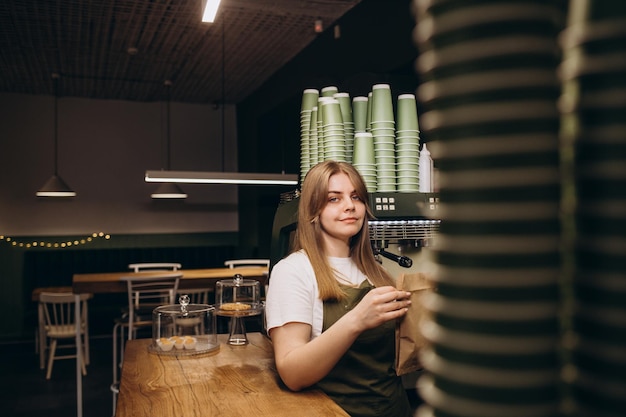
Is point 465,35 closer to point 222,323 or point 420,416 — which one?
point 420,416

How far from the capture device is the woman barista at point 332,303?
1.73 m

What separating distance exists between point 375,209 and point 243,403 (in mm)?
814

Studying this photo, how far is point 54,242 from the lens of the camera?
26.5ft

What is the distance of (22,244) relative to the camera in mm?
7848

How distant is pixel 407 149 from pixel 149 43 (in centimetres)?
437

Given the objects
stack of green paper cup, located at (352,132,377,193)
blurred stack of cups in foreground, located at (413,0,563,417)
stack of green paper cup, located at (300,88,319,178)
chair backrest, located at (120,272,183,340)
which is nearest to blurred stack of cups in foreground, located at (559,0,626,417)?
blurred stack of cups in foreground, located at (413,0,563,417)

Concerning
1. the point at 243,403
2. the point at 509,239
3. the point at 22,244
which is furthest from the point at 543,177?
the point at 22,244

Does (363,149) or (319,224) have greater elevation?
(363,149)

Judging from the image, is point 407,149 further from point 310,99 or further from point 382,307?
point 382,307

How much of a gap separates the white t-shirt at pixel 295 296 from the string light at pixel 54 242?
7.06 m

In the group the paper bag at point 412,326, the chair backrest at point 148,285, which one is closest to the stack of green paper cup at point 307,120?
the paper bag at point 412,326

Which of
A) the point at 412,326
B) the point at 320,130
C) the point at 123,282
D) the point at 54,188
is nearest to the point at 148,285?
the point at 123,282

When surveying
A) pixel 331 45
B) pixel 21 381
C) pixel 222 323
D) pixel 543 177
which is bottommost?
pixel 21 381

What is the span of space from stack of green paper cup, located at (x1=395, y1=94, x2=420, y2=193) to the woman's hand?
0.68 meters
